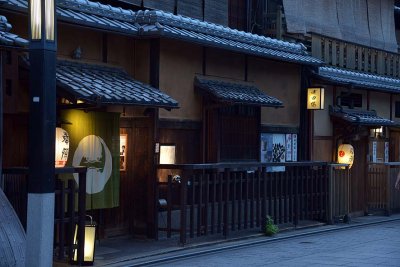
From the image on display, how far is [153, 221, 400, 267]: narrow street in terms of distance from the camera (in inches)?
534

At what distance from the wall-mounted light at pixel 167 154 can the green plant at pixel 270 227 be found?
304 cm

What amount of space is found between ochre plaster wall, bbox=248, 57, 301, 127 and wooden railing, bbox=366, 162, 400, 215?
3.70 m

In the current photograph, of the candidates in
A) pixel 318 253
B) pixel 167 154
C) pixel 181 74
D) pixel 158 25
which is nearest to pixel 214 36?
pixel 181 74

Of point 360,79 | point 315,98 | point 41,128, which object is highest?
point 360,79

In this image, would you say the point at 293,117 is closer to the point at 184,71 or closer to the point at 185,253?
the point at 184,71

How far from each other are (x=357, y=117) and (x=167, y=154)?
27.8 feet

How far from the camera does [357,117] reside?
22.2 m

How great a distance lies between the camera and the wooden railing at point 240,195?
15.5 metres

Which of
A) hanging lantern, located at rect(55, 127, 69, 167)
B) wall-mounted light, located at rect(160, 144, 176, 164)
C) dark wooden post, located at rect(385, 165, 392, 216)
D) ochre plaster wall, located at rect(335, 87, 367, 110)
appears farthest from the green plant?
ochre plaster wall, located at rect(335, 87, 367, 110)

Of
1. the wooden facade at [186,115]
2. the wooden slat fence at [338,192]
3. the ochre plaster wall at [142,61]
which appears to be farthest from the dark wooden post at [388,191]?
the ochre plaster wall at [142,61]

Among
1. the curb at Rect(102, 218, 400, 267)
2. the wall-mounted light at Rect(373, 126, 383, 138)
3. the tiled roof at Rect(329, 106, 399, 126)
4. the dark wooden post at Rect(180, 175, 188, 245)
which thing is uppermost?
the tiled roof at Rect(329, 106, 399, 126)

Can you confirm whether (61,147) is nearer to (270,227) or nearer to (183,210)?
(183,210)

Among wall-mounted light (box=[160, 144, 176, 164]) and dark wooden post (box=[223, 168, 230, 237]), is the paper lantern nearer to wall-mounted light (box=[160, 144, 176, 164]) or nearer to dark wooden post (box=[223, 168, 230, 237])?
wall-mounted light (box=[160, 144, 176, 164])

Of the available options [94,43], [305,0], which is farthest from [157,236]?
[305,0]
